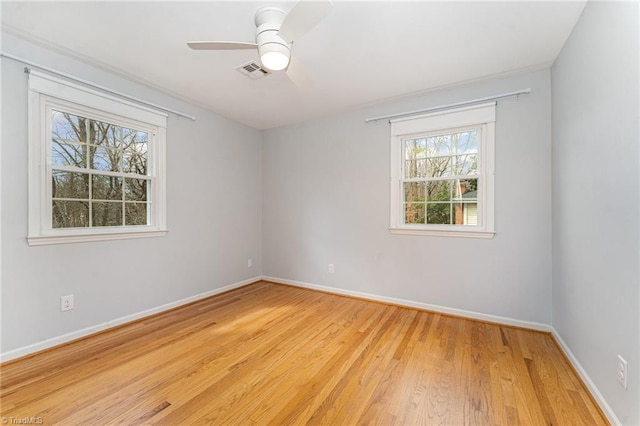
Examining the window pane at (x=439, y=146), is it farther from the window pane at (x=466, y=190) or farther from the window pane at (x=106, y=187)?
the window pane at (x=106, y=187)

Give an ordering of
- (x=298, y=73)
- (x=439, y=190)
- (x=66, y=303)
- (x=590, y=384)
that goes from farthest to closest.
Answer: (x=439, y=190) → (x=66, y=303) → (x=298, y=73) → (x=590, y=384)

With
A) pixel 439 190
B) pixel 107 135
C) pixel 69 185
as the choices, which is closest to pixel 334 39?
pixel 439 190

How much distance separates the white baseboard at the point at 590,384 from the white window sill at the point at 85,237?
387 centimetres

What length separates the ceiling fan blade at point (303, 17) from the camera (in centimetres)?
141

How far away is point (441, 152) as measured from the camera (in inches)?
121

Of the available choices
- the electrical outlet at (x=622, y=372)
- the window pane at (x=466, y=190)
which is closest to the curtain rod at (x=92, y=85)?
the window pane at (x=466, y=190)

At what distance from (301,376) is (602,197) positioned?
223cm

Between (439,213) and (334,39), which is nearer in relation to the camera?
(334,39)

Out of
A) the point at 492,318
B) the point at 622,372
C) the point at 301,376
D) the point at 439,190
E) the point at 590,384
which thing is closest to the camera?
the point at 622,372

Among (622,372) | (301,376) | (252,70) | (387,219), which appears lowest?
(301,376)

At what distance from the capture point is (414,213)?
3.23 metres

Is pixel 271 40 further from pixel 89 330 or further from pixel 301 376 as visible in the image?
pixel 89 330

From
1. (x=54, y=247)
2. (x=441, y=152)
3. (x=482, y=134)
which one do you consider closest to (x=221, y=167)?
(x=54, y=247)

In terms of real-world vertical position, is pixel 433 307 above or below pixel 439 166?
below
